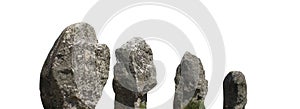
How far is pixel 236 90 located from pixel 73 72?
23.4 feet

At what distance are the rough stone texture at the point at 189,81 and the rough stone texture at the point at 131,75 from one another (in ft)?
9.52

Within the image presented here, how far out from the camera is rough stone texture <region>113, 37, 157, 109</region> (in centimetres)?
1502

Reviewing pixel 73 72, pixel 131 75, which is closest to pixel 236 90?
pixel 131 75

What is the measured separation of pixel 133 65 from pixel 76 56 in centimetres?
233

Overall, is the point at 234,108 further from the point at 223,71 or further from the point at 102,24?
the point at 102,24

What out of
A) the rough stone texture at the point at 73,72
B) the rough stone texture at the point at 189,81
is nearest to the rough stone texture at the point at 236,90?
the rough stone texture at the point at 189,81

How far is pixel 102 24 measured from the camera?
47.8 ft

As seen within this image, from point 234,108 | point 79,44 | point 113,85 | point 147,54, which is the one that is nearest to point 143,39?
point 147,54

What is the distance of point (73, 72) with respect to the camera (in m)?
12.9

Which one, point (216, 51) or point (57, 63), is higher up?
point (216, 51)

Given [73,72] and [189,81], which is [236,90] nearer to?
[189,81]

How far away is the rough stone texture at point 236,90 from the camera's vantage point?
18.5m

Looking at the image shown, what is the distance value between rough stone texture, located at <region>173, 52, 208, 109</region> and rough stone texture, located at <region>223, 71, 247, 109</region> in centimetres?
98

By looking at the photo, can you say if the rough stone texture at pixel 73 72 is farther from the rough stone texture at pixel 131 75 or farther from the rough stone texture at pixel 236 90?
the rough stone texture at pixel 236 90
